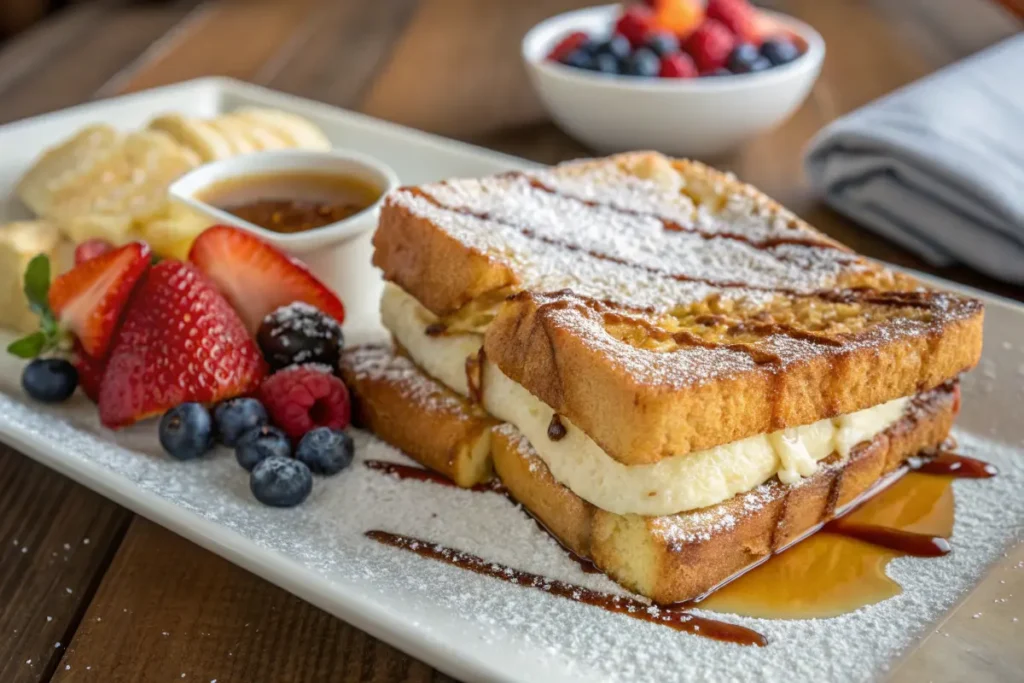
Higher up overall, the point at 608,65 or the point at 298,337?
the point at 608,65

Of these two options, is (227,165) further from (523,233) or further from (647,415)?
(647,415)

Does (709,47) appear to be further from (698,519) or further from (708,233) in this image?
(698,519)

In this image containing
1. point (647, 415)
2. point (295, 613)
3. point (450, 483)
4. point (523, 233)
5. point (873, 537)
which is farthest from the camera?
point (523, 233)

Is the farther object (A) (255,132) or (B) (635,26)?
(B) (635,26)

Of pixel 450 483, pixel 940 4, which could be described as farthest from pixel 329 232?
pixel 940 4

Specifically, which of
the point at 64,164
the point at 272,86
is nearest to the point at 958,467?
the point at 64,164

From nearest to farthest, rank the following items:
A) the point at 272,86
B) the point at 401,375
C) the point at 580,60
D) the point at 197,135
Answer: the point at 401,375
the point at 197,135
the point at 580,60
the point at 272,86

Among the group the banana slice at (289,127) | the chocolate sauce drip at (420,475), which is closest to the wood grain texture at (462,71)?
the banana slice at (289,127)

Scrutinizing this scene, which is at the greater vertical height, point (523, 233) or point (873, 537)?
point (523, 233)
